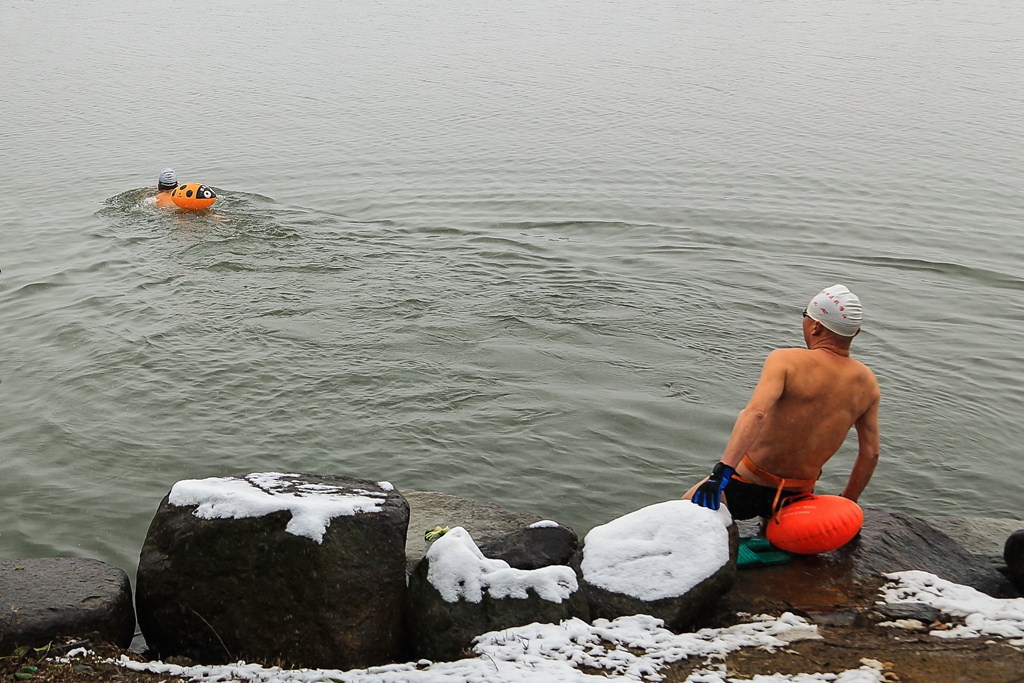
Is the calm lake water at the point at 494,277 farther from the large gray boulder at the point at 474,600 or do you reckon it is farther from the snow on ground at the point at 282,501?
the large gray boulder at the point at 474,600

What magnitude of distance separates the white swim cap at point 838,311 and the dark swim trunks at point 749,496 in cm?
111

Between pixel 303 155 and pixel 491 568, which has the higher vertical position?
pixel 303 155

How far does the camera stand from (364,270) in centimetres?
1352

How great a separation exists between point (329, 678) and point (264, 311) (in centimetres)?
750

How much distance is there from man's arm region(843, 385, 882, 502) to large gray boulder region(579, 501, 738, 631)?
106 centimetres

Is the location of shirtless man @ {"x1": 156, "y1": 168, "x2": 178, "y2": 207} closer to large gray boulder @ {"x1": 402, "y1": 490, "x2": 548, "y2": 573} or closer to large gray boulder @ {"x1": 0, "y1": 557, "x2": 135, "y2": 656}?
large gray boulder @ {"x1": 402, "y1": 490, "x2": 548, "y2": 573}

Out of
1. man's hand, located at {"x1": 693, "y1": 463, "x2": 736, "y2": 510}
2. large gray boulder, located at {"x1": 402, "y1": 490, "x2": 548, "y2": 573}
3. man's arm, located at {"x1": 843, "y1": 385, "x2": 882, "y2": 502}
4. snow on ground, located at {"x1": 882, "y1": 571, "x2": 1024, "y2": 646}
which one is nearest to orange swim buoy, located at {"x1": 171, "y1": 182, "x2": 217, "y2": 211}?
large gray boulder, located at {"x1": 402, "y1": 490, "x2": 548, "y2": 573}

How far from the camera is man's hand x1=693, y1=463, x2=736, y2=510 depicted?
5.80 m

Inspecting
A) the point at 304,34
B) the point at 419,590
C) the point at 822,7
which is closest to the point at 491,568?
the point at 419,590

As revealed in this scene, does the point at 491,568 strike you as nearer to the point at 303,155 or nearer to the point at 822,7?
the point at 303,155

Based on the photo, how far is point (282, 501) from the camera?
216 inches

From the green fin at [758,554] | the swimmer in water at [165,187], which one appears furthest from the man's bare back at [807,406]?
the swimmer in water at [165,187]

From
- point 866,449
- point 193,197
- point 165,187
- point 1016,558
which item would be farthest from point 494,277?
point 1016,558

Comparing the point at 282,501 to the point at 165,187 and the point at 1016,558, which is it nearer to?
the point at 1016,558
